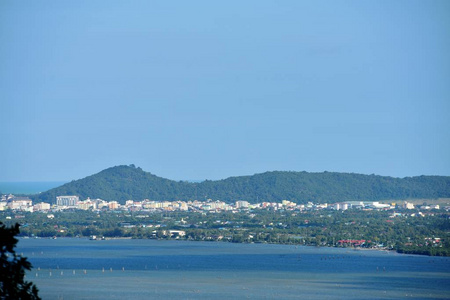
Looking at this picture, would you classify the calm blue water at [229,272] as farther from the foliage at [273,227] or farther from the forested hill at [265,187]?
the forested hill at [265,187]

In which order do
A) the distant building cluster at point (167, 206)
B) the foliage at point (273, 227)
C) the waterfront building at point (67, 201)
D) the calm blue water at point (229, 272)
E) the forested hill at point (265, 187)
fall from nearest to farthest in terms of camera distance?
the calm blue water at point (229, 272)
the foliage at point (273, 227)
the distant building cluster at point (167, 206)
the waterfront building at point (67, 201)
the forested hill at point (265, 187)

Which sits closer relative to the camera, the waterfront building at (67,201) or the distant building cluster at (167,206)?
the distant building cluster at (167,206)

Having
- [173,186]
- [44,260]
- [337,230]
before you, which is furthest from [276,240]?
[173,186]

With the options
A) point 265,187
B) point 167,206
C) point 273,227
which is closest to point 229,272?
point 273,227

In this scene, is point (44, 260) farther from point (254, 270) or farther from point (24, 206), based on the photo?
point (24, 206)

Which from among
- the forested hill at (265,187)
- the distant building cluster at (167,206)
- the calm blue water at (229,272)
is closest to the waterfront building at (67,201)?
the distant building cluster at (167,206)

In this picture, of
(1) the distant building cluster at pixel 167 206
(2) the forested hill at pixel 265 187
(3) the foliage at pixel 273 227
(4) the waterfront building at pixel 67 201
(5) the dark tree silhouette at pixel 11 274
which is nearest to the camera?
(5) the dark tree silhouette at pixel 11 274
